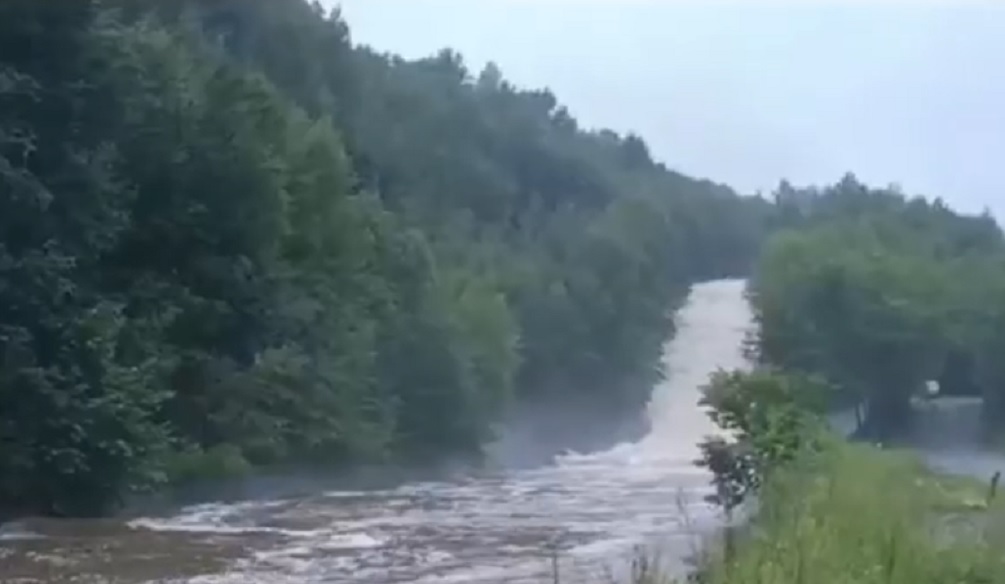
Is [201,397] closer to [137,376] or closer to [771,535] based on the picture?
[137,376]

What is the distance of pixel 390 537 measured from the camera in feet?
67.7

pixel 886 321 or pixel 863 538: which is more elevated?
pixel 886 321

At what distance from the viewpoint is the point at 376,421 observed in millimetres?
45062

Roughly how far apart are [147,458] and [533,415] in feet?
140

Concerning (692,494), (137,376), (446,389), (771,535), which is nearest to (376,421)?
(446,389)

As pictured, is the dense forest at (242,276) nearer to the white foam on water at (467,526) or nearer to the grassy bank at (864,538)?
the white foam on water at (467,526)

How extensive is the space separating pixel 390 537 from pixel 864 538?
40.8ft

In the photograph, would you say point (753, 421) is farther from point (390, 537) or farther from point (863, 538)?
point (863, 538)

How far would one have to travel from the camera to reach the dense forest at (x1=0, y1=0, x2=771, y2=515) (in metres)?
25.0

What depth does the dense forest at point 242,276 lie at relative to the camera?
25016mm

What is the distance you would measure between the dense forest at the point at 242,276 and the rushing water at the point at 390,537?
2.32m

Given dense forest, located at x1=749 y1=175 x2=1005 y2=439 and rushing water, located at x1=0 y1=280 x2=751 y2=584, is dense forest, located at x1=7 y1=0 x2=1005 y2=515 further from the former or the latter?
rushing water, located at x1=0 y1=280 x2=751 y2=584

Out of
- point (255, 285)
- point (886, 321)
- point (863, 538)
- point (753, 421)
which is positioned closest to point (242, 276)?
point (255, 285)

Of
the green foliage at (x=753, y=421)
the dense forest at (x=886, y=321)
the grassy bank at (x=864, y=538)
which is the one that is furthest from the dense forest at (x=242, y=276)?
the grassy bank at (x=864, y=538)
